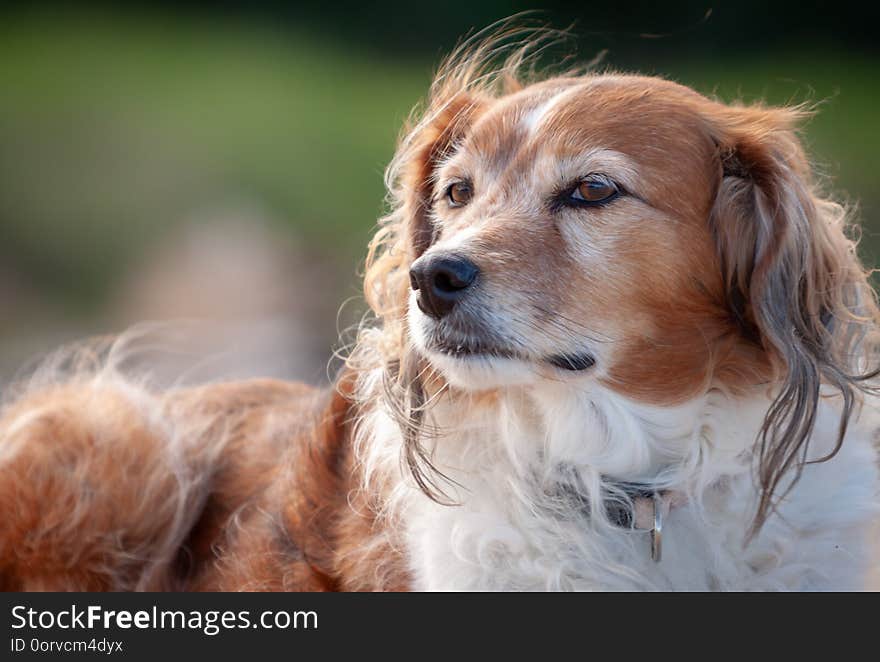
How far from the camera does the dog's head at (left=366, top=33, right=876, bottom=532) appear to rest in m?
2.51

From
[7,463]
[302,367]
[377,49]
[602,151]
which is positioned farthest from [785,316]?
[377,49]

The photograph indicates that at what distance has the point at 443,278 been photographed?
2465 mm

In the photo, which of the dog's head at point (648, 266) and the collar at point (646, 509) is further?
the collar at point (646, 509)

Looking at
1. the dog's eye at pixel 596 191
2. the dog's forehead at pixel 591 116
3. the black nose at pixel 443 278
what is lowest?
the black nose at pixel 443 278

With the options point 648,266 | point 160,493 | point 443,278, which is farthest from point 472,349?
point 160,493

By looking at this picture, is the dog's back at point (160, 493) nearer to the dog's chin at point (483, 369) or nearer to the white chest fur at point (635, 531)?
the white chest fur at point (635, 531)

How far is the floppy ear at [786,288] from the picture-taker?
100 inches

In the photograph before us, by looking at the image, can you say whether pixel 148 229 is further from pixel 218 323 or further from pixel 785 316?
pixel 785 316

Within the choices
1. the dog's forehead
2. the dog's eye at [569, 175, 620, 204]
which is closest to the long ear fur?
the dog's forehead

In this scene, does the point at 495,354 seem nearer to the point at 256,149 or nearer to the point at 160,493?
the point at 160,493

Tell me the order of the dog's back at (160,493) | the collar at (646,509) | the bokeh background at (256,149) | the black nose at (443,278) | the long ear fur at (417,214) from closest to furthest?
the black nose at (443,278)
the collar at (646,509)
the long ear fur at (417,214)
the dog's back at (160,493)
the bokeh background at (256,149)

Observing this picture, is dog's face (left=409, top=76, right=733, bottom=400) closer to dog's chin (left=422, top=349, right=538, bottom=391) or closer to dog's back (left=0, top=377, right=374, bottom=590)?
dog's chin (left=422, top=349, right=538, bottom=391)

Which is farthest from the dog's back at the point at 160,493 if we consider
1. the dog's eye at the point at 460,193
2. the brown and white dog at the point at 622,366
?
the dog's eye at the point at 460,193

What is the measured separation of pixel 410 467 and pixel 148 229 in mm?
6146
